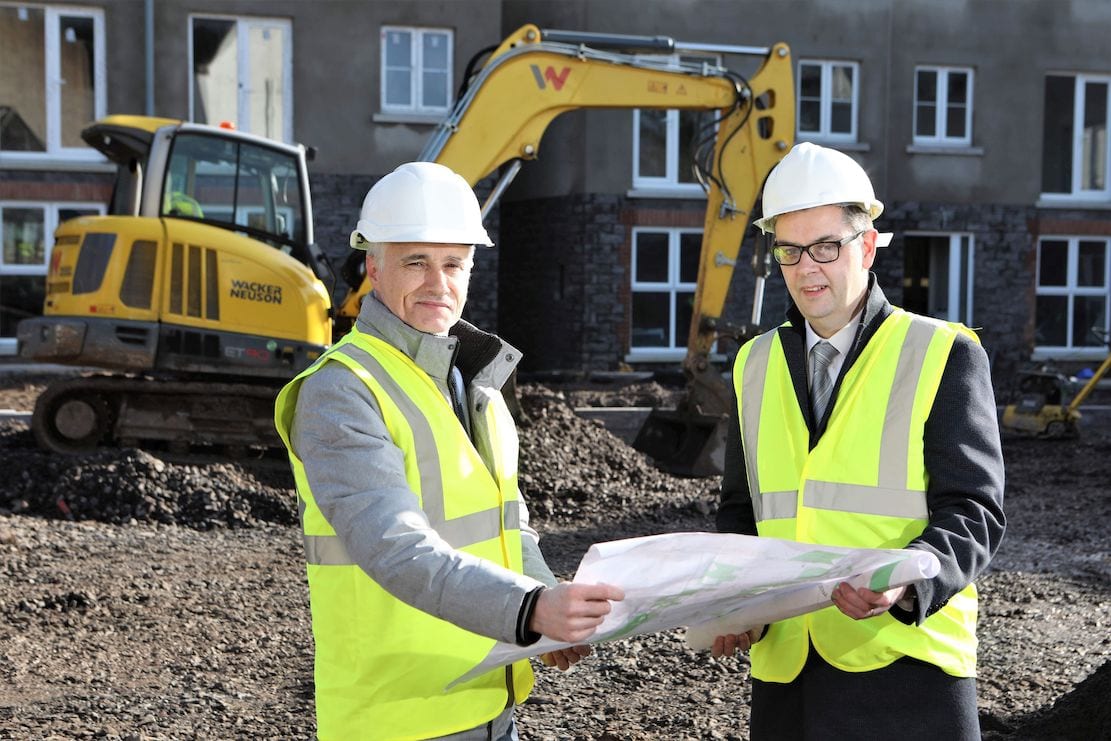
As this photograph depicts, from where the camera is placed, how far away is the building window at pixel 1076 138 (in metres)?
21.4

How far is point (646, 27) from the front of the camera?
19406mm

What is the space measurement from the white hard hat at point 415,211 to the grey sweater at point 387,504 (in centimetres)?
18

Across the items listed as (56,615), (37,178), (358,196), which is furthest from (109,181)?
(56,615)

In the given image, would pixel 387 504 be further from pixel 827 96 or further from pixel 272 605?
pixel 827 96

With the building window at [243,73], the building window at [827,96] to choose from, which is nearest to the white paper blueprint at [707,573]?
the building window at [243,73]

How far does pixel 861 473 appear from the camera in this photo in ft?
8.57

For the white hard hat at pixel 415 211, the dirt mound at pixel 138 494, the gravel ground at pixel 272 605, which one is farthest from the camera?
the dirt mound at pixel 138 494

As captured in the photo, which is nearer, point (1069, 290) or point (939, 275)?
point (1069, 290)

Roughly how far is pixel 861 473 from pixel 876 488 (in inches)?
1.7

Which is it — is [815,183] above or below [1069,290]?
above

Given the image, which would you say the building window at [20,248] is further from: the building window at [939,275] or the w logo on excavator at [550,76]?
the building window at [939,275]

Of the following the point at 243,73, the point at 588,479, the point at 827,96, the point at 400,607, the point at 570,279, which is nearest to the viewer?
the point at 400,607

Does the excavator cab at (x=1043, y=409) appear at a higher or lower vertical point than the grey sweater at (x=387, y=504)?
lower

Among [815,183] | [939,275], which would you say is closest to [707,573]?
[815,183]
